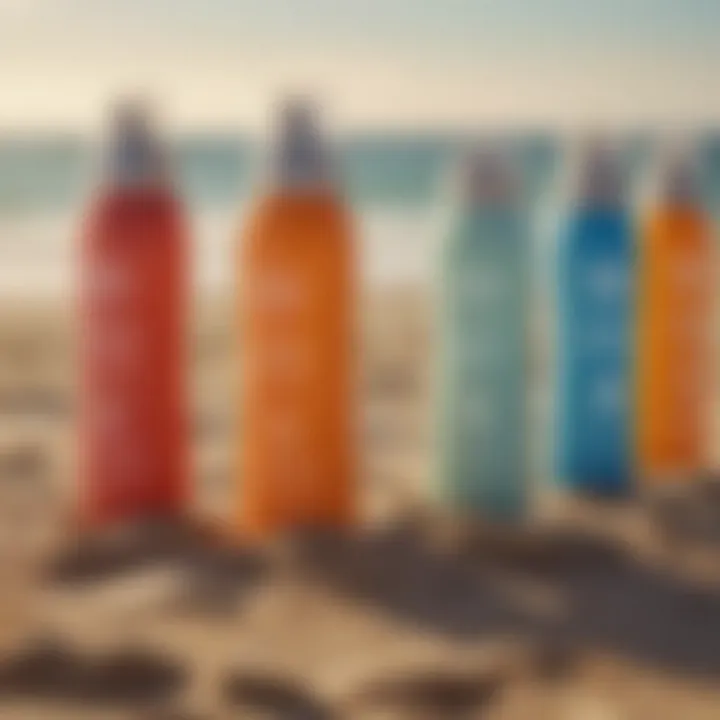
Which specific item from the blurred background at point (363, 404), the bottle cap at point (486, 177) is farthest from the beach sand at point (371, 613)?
the bottle cap at point (486, 177)

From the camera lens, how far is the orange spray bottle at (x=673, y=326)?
44.3 inches

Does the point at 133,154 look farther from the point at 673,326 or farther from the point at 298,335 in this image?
the point at 673,326

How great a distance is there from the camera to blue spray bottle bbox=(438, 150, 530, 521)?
984 mm

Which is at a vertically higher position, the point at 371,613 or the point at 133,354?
the point at 133,354

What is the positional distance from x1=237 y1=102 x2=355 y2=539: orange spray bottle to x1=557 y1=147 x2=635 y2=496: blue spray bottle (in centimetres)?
17

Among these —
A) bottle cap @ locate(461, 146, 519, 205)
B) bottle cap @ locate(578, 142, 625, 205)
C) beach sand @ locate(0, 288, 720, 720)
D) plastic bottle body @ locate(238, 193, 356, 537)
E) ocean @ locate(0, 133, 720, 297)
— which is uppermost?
ocean @ locate(0, 133, 720, 297)

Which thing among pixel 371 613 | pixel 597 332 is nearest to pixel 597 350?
pixel 597 332

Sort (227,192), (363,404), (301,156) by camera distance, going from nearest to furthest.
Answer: (301,156) → (363,404) → (227,192)

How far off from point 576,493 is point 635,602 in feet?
0.69

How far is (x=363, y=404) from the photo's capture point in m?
1.46

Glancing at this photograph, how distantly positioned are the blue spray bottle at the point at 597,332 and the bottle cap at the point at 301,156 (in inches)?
7.3

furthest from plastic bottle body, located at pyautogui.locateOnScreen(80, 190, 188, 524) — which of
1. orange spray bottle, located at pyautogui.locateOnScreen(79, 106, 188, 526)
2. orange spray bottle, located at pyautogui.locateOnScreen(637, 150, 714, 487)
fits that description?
orange spray bottle, located at pyautogui.locateOnScreen(637, 150, 714, 487)

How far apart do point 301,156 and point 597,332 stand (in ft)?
0.77

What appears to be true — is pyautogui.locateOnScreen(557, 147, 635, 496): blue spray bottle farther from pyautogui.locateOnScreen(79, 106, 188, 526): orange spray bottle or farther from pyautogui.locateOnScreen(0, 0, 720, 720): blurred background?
pyautogui.locateOnScreen(79, 106, 188, 526): orange spray bottle
